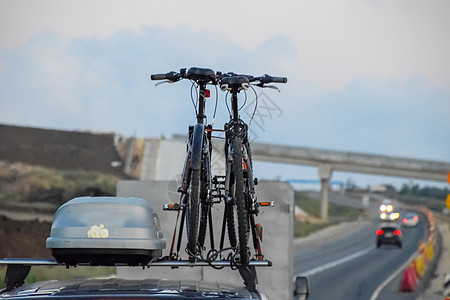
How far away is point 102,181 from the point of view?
8400 centimetres

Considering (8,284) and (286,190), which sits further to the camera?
(286,190)

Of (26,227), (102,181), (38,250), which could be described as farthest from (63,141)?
(38,250)

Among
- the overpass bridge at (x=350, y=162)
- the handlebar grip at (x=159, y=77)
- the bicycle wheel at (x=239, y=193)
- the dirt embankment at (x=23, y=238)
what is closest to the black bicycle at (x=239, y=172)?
the bicycle wheel at (x=239, y=193)

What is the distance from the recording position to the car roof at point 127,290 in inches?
159

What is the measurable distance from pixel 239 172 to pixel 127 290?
3143 mm

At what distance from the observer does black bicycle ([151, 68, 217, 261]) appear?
698cm

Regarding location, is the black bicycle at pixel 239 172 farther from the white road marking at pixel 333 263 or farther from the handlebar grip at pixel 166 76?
the white road marking at pixel 333 263

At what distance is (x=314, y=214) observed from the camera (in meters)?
132

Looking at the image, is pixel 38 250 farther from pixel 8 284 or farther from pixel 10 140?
pixel 10 140

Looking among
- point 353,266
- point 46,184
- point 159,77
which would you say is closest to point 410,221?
point 46,184

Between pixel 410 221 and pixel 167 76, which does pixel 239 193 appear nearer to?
pixel 167 76

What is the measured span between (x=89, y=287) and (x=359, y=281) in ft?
142

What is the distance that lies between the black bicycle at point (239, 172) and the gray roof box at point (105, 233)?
1545 millimetres

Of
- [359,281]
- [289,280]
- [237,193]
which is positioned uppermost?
[237,193]
